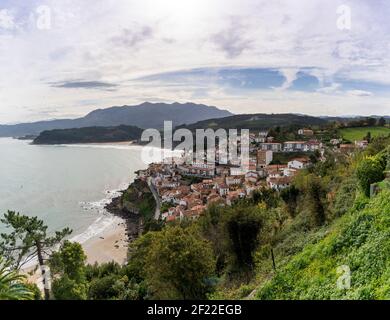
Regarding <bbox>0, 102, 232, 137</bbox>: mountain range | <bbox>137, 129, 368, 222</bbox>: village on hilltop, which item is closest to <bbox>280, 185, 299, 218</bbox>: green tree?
<bbox>137, 129, 368, 222</bbox>: village on hilltop

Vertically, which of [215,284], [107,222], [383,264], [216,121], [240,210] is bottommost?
[107,222]

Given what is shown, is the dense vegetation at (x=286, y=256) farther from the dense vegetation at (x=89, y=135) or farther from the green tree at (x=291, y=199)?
the dense vegetation at (x=89, y=135)

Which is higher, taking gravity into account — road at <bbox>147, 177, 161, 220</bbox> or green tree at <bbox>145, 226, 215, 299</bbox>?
green tree at <bbox>145, 226, 215, 299</bbox>

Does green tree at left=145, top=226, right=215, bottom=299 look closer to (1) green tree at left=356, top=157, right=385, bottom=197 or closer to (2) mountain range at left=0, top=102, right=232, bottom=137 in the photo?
(1) green tree at left=356, top=157, right=385, bottom=197

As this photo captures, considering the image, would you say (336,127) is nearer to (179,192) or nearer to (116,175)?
(179,192)

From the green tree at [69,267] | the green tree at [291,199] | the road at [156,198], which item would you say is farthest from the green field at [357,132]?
the green tree at [69,267]

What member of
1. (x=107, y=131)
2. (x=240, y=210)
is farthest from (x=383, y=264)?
(x=107, y=131)

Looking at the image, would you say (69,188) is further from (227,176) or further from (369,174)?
(369,174)
